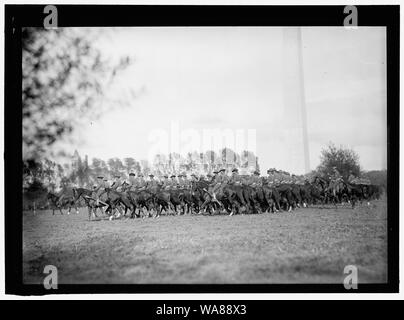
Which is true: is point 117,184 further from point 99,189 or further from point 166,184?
point 166,184

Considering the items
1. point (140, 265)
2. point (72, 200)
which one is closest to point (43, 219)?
point (72, 200)

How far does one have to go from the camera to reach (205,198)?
21.8 ft

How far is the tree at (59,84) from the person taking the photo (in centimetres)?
564

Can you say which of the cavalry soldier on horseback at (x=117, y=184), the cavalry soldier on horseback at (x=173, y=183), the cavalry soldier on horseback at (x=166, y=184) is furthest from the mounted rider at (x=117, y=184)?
the cavalry soldier on horseback at (x=173, y=183)

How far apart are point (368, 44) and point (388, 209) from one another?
2.20 meters

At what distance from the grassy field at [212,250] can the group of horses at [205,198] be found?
353 mm

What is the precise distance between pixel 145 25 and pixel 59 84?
4.60 ft

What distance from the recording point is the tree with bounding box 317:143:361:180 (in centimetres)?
568

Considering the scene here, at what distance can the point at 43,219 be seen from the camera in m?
5.73

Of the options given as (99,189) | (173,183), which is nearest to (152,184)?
(173,183)

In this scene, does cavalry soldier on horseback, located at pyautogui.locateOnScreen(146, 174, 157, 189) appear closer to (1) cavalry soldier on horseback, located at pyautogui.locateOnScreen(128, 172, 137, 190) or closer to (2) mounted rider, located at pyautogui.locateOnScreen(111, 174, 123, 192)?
(1) cavalry soldier on horseback, located at pyautogui.locateOnScreen(128, 172, 137, 190)

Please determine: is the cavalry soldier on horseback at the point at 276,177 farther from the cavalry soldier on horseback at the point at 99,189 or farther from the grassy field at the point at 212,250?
the cavalry soldier on horseback at the point at 99,189

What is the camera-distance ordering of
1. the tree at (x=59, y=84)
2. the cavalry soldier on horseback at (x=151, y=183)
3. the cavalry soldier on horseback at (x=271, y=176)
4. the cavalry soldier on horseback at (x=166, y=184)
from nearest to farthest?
1. the tree at (x=59, y=84)
2. the cavalry soldier on horseback at (x=271, y=176)
3. the cavalry soldier on horseback at (x=151, y=183)
4. the cavalry soldier on horseback at (x=166, y=184)

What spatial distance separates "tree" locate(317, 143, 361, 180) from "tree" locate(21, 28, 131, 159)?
2.94 metres
